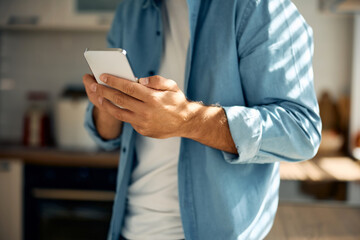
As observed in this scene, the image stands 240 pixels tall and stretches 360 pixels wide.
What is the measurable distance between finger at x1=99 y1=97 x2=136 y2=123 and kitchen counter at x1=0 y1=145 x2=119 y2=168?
1.32 m

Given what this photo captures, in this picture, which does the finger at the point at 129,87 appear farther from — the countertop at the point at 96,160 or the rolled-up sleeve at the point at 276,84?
the countertop at the point at 96,160

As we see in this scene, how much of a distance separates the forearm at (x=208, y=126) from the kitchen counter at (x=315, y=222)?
42 centimetres

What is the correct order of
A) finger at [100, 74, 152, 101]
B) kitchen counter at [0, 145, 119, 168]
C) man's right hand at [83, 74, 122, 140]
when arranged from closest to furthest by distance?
1. finger at [100, 74, 152, 101]
2. man's right hand at [83, 74, 122, 140]
3. kitchen counter at [0, 145, 119, 168]

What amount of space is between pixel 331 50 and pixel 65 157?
5.88 ft

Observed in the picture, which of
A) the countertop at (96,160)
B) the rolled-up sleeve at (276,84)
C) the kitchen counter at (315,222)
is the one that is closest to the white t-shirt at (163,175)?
the rolled-up sleeve at (276,84)

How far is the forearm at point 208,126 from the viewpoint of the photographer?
2.16 ft

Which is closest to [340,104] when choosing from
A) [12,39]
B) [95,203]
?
[95,203]

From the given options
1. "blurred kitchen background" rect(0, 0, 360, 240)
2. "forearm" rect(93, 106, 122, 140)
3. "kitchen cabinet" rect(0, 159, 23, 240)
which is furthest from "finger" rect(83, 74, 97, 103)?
"kitchen cabinet" rect(0, 159, 23, 240)

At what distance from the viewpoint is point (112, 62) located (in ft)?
2.13

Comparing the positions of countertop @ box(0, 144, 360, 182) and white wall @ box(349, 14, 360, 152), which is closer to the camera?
countertop @ box(0, 144, 360, 182)

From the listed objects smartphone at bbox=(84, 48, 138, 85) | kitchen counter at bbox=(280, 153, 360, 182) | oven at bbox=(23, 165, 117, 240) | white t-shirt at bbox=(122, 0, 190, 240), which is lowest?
oven at bbox=(23, 165, 117, 240)

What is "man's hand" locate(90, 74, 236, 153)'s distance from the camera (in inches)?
24.5

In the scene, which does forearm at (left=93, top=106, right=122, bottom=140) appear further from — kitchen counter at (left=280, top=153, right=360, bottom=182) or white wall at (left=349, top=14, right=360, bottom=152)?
white wall at (left=349, top=14, right=360, bottom=152)

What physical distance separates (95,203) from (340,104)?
1624 millimetres
